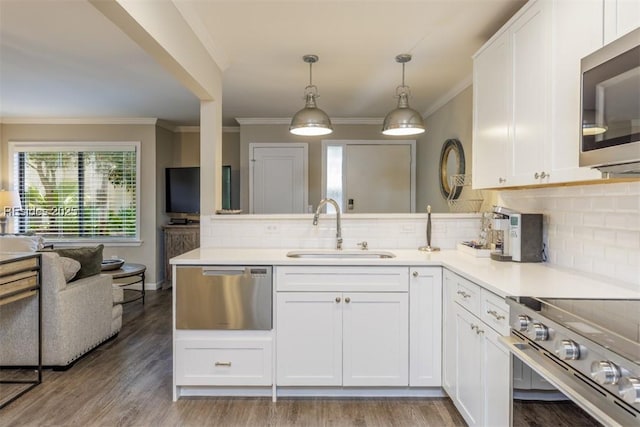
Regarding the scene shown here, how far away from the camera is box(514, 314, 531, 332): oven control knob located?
138cm

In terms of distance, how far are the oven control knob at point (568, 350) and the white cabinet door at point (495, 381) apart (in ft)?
1.24

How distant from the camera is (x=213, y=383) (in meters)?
2.40

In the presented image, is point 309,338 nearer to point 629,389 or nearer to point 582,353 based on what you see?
point 582,353

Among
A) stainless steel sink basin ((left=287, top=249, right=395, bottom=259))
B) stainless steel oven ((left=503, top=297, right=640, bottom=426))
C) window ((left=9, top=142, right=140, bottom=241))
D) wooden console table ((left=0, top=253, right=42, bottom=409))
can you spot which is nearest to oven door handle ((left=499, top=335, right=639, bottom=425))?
stainless steel oven ((left=503, top=297, right=640, bottom=426))

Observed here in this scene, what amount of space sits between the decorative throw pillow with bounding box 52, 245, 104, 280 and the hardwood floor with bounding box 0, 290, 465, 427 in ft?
2.50

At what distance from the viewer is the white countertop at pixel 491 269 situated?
1576 mm

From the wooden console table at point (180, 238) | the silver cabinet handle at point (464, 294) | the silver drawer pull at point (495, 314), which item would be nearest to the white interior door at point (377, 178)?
the wooden console table at point (180, 238)

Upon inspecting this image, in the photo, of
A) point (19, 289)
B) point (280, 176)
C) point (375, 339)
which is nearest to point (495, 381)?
point (375, 339)

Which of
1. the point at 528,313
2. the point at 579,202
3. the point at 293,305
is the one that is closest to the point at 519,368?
the point at 528,313

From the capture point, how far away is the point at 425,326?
2.38 m

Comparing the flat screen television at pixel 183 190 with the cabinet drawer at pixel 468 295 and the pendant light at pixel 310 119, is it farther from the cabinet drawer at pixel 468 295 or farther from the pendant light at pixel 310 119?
the cabinet drawer at pixel 468 295

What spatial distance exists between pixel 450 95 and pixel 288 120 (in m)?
2.37

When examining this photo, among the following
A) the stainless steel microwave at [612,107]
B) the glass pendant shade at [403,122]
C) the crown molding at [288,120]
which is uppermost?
the crown molding at [288,120]

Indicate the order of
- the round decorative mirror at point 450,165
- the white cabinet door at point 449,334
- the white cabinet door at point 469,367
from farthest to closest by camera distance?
the round decorative mirror at point 450,165 < the white cabinet door at point 449,334 < the white cabinet door at point 469,367
